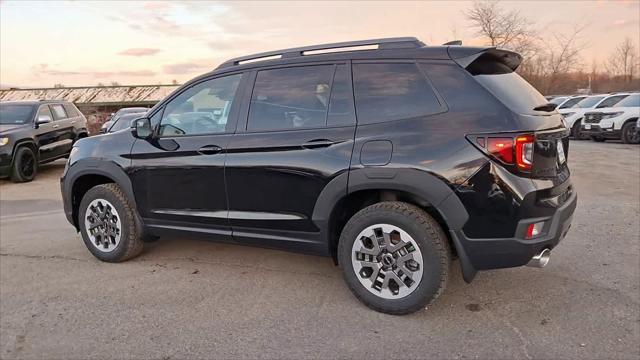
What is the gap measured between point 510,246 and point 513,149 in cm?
64

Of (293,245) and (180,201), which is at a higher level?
→ (180,201)

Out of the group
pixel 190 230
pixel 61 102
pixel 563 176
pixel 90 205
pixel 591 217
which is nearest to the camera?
pixel 563 176

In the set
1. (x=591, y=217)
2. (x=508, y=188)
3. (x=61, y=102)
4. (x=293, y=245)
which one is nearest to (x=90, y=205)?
(x=293, y=245)

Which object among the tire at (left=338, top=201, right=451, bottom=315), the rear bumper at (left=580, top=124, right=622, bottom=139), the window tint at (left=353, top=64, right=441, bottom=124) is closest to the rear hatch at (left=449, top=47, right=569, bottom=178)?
the window tint at (left=353, top=64, right=441, bottom=124)

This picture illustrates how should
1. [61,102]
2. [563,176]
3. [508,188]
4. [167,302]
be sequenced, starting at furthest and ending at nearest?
[61,102] → [167,302] → [563,176] → [508,188]

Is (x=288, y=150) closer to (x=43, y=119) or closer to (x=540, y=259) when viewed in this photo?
(x=540, y=259)

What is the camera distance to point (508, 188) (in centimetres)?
312

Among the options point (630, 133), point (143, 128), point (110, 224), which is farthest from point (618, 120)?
point (110, 224)

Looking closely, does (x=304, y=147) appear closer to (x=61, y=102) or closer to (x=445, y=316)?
(x=445, y=316)

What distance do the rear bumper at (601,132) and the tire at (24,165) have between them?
17.2 metres

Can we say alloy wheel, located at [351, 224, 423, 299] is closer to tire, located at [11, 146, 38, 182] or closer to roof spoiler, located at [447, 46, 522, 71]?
roof spoiler, located at [447, 46, 522, 71]

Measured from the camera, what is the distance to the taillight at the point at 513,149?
3096mm

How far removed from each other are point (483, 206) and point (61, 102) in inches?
477

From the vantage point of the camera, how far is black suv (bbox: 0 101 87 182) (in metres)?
10.1
